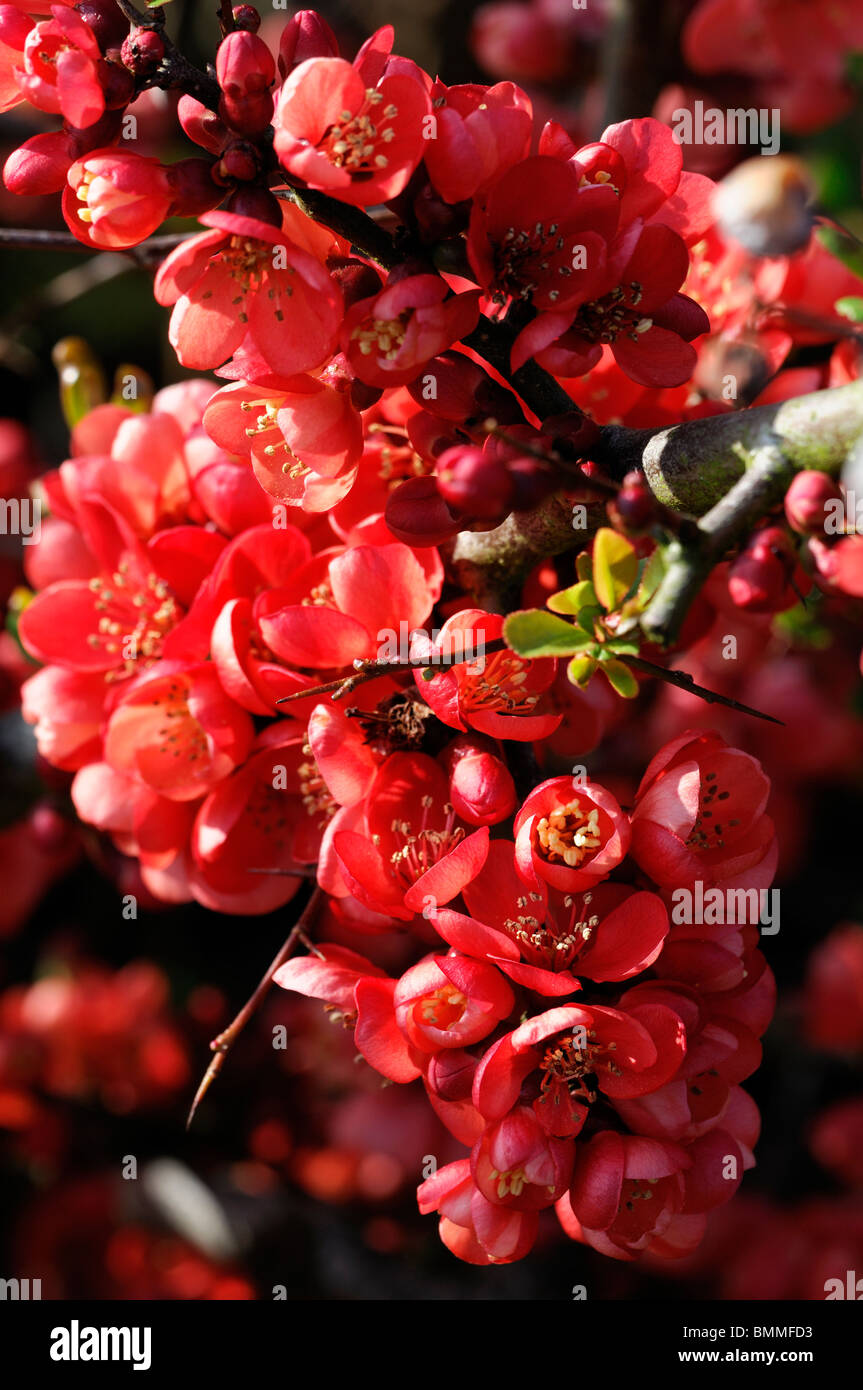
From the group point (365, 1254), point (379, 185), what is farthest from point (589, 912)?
point (365, 1254)

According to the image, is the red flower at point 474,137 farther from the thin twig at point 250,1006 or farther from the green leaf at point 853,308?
the thin twig at point 250,1006

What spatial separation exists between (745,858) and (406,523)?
1.40ft

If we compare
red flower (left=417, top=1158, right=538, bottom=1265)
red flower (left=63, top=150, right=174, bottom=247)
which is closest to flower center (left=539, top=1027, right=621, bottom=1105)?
red flower (left=417, top=1158, right=538, bottom=1265)

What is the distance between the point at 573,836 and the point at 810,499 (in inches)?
13.2

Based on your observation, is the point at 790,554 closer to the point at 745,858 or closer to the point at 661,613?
the point at 661,613

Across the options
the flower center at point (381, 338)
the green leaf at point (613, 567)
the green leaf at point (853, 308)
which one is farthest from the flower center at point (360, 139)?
the green leaf at point (853, 308)

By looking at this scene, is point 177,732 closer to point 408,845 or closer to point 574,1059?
point 408,845

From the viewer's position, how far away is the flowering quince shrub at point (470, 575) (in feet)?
2.77

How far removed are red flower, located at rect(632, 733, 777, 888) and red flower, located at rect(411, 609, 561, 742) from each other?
0.11 m

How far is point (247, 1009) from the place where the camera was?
107 cm

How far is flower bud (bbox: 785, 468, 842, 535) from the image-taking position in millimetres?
806

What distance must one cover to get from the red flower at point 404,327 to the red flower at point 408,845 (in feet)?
1.14

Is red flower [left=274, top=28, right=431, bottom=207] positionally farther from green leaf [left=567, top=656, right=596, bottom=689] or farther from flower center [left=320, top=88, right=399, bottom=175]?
green leaf [left=567, top=656, right=596, bottom=689]

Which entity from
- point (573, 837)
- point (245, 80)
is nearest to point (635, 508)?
point (573, 837)
